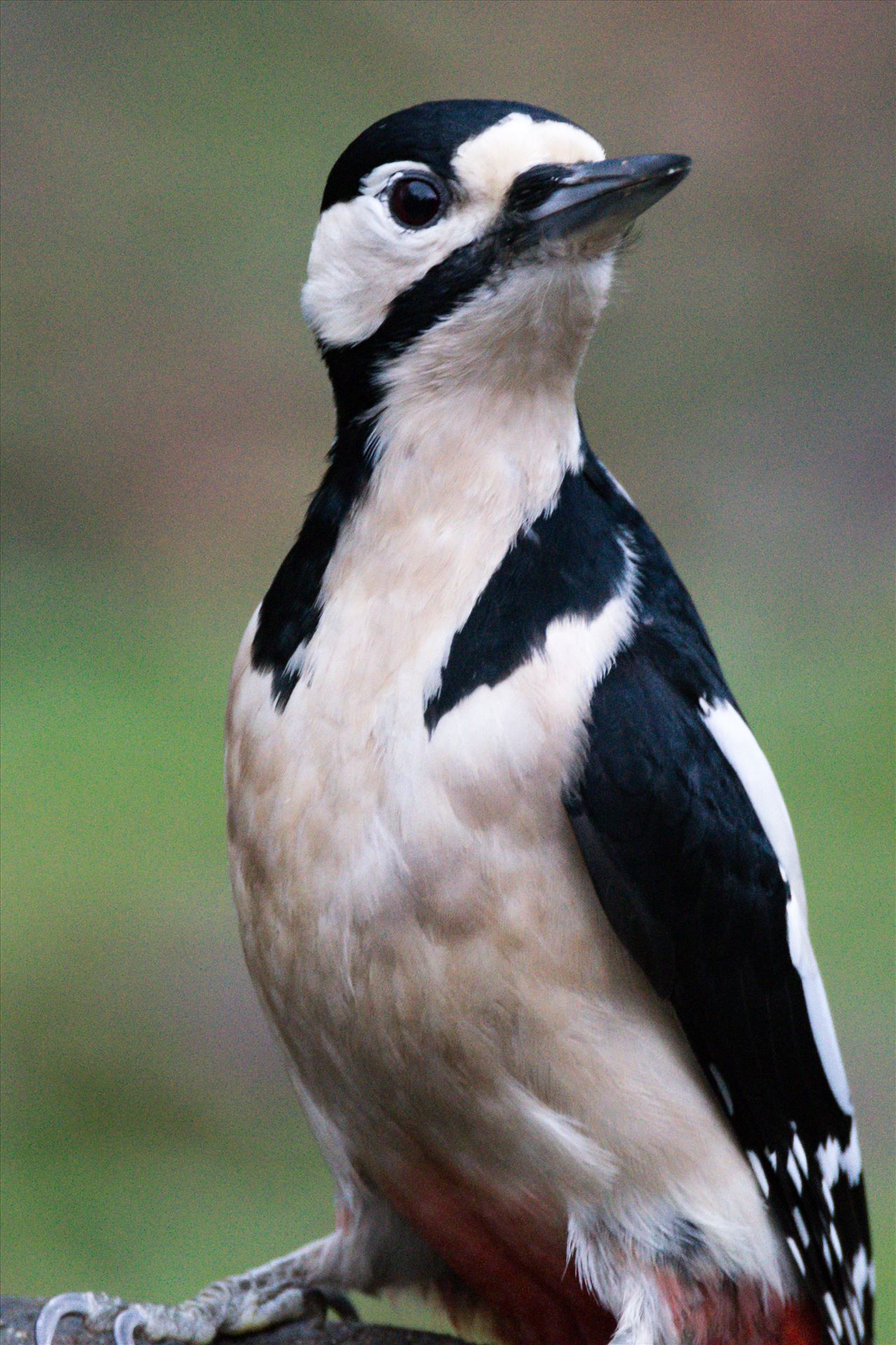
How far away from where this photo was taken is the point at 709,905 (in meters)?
1.63

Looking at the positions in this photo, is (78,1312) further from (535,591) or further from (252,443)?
(252,443)

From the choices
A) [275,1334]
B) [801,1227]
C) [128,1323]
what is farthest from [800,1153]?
[128,1323]

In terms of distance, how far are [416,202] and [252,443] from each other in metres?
4.29

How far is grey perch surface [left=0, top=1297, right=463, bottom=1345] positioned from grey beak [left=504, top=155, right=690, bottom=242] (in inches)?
44.9

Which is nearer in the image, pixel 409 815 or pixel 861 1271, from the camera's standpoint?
pixel 409 815

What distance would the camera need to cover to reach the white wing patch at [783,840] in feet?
5.52

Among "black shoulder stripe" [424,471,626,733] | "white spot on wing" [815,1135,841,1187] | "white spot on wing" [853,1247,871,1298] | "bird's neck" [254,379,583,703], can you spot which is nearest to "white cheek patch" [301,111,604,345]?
"bird's neck" [254,379,583,703]

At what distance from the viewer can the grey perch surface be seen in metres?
1.78

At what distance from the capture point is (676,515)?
19.0 feet

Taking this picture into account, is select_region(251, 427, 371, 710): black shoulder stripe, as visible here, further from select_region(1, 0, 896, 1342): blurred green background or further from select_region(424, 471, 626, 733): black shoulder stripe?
select_region(1, 0, 896, 1342): blurred green background

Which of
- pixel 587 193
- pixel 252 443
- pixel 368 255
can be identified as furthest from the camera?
pixel 252 443

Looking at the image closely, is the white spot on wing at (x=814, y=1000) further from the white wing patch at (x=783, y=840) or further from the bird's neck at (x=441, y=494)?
the bird's neck at (x=441, y=494)

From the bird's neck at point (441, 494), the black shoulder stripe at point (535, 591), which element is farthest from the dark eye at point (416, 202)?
the black shoulder stripe at point (535, 591)

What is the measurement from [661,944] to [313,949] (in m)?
0.32
